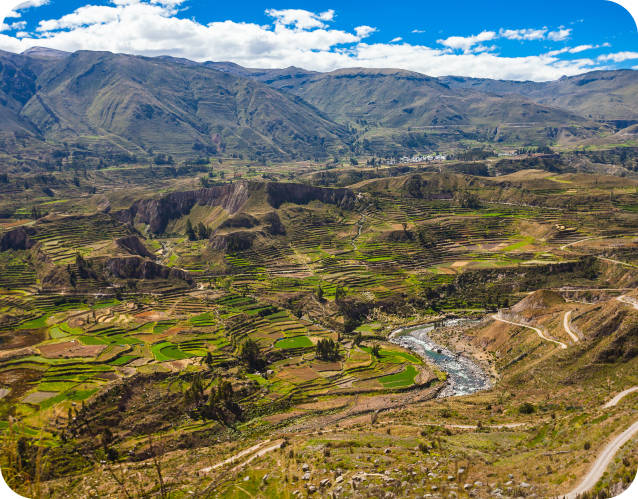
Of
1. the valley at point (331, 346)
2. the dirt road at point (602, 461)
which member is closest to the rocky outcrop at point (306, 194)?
the valley at point (331, 346)

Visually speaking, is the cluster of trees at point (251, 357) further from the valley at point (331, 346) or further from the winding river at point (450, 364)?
the winding river at point (450, 364)

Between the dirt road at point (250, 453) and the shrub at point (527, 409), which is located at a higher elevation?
the shrub at point (527, 409)

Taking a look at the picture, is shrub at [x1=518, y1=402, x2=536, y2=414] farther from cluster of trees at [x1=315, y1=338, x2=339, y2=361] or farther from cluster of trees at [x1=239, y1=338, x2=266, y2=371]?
cluster of trees at [x1=239, y1=338, x2=266, y2=371]

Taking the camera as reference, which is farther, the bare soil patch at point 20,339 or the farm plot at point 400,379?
the bare soil patch at point 20,339

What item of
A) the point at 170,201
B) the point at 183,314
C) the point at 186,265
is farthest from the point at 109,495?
the point at 170,201

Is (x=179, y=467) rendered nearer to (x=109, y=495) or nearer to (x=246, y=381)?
(x=109, y=495)
